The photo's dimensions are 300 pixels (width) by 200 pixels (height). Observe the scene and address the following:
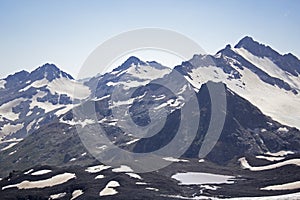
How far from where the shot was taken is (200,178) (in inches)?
6038

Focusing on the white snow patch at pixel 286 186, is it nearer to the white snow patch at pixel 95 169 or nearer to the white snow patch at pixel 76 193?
the white snow patch at pixel 76 193

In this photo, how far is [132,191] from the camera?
118125mm

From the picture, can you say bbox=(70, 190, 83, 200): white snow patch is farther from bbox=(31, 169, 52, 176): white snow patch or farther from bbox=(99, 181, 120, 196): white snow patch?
bbox=(31, 169, 52, 176): white snow patch

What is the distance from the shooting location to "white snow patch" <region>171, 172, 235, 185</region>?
478 feet

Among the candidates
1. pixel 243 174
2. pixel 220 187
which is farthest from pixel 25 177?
pixel 243 174

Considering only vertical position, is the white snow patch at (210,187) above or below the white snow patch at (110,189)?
below

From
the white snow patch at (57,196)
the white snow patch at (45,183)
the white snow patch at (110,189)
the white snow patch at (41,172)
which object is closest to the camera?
the white snow patch at (110,189)

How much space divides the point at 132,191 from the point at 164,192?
942cm

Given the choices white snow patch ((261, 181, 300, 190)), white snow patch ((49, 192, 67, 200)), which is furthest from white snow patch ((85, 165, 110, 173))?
white snow patch ((261, 181, 300, 190))

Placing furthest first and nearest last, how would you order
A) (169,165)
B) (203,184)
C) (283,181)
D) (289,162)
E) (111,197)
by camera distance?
(169,165) < (289,162) < (203,184) < (283,181) < (111,197)

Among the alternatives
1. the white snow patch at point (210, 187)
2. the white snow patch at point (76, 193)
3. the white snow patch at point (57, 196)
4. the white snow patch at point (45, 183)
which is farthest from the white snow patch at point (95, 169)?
the white snow patch at point (210, 187)

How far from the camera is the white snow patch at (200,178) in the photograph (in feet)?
478

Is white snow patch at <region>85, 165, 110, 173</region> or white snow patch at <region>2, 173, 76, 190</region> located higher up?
white snow patch at <region>85, 165, 110, 173</region>

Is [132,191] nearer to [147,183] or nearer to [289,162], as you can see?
[147,183]
